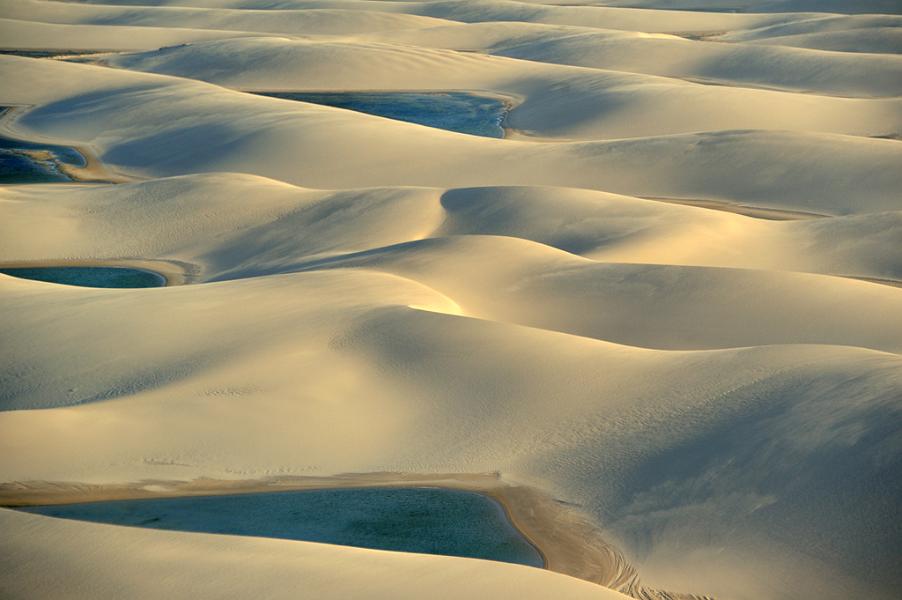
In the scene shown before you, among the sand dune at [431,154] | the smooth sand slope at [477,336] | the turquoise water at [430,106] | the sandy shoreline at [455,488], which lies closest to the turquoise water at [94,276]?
the smooth sand slope at [477,336]

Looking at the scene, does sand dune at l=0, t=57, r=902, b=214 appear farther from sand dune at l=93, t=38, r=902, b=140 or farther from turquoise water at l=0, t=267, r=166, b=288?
turquoise water at l=0, t=267, r=166, b=288

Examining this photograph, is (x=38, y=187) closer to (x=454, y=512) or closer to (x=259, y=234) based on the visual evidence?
(x=259, y=234)

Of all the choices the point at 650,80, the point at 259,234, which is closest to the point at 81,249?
the point at 259,234

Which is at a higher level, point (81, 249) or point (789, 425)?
point (789, 425)

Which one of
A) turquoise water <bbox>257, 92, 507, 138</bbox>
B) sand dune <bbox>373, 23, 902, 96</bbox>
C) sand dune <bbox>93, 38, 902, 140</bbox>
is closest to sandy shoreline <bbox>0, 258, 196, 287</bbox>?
turquoise water <bbox>257, 92, 507, 138</bbox>

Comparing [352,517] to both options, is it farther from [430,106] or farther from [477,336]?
[430,106]

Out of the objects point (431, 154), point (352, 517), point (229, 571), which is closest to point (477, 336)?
point (352, 517)

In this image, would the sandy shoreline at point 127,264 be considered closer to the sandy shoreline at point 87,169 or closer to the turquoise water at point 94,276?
the turquoise water at point 94,276
